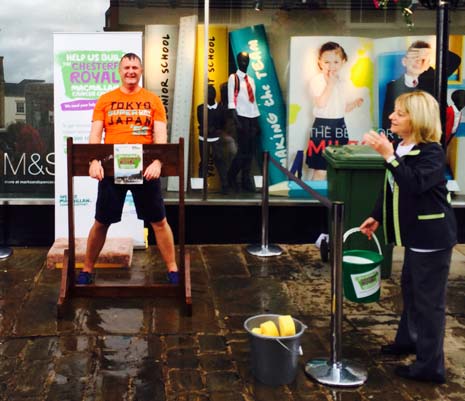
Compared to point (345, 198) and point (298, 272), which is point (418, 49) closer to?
point (345, 198)

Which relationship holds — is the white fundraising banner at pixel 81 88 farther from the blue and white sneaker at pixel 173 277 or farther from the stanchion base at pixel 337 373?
the stanchion base at pixel 337 373

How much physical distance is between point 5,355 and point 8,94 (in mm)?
3736

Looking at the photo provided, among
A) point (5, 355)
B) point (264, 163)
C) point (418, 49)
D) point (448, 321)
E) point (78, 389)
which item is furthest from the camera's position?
point (418, 49)

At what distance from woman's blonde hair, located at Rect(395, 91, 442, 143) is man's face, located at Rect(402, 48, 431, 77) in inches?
155

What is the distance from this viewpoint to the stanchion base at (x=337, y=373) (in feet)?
14.6

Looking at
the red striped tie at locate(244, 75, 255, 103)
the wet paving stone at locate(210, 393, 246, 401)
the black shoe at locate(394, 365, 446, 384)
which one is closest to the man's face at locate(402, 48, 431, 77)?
the red striped tie at locate(244, 75, 255, 103)

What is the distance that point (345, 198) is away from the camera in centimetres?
665

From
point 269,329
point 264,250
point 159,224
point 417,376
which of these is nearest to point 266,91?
point 264,250

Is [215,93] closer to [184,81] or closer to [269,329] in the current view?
[184,81]

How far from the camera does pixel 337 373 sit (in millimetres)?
4508

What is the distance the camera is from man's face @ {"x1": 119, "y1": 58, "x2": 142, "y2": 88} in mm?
5980

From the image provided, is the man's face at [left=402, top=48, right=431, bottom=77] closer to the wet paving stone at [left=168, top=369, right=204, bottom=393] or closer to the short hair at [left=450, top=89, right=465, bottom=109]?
the short hair at [left=450, top=89, right=465, bottom=109]

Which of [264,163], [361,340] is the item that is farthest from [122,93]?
[361,340]

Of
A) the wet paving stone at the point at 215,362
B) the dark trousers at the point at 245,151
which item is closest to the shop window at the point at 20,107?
the dark trousers at the point at 245,151
